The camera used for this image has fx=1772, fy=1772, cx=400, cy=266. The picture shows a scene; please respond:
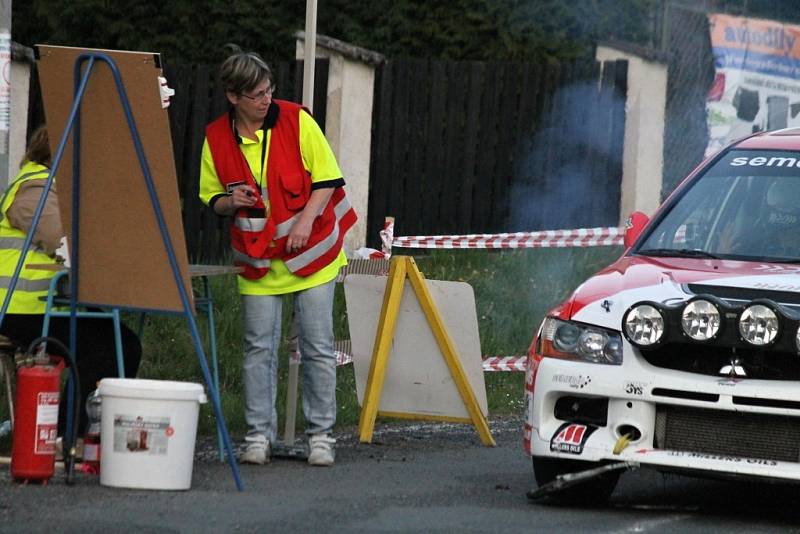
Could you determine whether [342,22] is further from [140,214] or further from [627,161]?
[140,214]

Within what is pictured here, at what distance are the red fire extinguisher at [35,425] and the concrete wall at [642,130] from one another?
34.7 ft

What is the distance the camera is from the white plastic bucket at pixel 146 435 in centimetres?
723

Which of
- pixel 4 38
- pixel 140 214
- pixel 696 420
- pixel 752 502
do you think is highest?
pixel 4 38

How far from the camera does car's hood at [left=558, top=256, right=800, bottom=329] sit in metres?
7.13

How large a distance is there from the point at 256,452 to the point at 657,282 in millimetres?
2096

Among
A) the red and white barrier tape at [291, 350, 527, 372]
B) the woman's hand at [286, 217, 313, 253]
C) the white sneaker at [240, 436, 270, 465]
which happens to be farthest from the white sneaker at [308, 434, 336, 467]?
the red and white barrier tape at [291, 350, 527, 372]

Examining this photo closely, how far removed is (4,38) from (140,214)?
1.70 metres

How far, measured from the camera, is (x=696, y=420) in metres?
6.93

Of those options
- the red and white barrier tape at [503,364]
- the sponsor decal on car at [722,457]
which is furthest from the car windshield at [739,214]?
the red and white barrier tape at [503,364]

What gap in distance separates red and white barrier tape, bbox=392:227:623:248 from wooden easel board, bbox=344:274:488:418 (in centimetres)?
142

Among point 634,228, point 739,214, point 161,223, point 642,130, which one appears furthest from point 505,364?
point 642,130

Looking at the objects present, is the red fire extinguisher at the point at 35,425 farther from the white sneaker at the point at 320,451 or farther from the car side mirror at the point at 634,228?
the car side mirror at the point at 634,228

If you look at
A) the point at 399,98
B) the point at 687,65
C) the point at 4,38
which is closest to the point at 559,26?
the point at 687,65

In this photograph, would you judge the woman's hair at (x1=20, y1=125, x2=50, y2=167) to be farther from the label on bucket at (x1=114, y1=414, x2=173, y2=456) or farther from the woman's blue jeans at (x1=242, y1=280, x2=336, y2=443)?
the label on bucket at (x1=114, y1=414, x2=173, y2=456)
